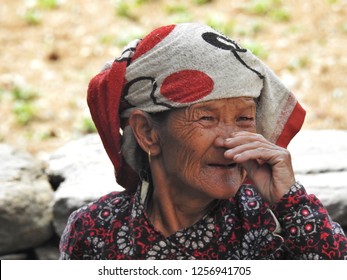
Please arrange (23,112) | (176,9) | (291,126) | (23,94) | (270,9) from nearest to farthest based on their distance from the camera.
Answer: (291,126)
(23,112)
(23,94)
(270,9)
(176,9)

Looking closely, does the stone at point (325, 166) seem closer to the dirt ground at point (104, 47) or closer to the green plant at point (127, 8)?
the dirt ground at point (104, 47)

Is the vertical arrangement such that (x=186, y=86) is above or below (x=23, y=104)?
above

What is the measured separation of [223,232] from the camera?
2.94 m

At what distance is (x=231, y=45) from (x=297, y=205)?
0.63 meters

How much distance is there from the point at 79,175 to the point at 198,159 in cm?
184

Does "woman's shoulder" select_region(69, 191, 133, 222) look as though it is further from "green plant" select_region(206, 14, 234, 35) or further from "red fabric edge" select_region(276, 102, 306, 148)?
"green plant" select_region(206, 14, 234, 35)

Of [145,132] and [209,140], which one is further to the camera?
[145,132]

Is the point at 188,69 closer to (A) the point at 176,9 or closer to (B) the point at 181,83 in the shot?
(B) the point at 181,83

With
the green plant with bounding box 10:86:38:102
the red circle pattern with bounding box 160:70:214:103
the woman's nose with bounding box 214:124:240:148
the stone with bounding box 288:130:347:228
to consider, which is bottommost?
the green plant with bounding box 10:86:38:102

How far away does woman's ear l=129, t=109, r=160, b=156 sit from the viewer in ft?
9.43

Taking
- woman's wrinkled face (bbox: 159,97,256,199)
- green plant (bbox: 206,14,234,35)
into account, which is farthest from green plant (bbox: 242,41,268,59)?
woman's wrinkled face (bbox: 159,97,256,199)

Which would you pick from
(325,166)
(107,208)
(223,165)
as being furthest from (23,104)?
(223,165)

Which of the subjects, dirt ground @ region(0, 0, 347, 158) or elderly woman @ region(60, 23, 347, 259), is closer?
elderly woman @ region(60, 23, 347, 259)

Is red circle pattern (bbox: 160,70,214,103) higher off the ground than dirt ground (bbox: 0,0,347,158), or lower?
higher
